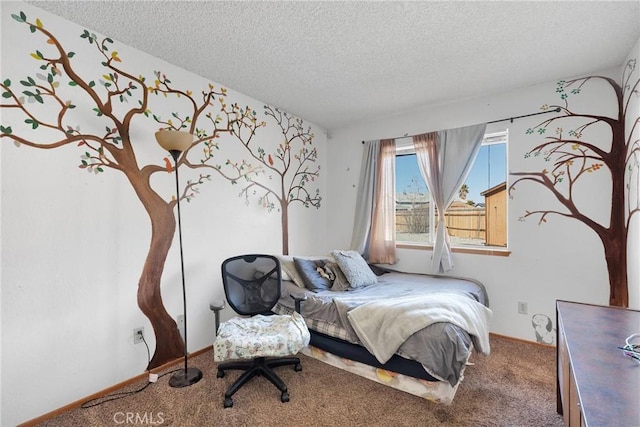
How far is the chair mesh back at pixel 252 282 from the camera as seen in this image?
2324 millimetres

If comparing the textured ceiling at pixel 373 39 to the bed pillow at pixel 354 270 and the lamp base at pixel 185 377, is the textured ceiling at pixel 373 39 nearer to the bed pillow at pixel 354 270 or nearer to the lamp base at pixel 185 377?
the bed pillow at pixel 354 270

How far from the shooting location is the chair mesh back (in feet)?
7.63

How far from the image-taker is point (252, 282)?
2445 mm

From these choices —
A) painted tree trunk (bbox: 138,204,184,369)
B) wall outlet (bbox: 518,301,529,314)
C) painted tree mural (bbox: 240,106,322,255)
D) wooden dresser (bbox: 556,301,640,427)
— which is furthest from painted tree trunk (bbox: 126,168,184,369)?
wall outlet (bbox: 518,301,529,314)

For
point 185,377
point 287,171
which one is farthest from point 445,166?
point 185,377

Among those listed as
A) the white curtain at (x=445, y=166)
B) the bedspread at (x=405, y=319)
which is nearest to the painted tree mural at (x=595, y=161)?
the white curtain at (x=445, y=166)

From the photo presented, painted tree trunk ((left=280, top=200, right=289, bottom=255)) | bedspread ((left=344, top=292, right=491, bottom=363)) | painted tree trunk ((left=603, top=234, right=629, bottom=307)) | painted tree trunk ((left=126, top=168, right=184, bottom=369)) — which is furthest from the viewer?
painted tree trunk ((left=280, top=200, right=289, bottom=255))

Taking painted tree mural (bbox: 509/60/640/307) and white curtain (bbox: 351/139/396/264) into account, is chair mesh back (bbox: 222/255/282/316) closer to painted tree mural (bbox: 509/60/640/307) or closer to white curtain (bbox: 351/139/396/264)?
white curtain (bbox: 351/139/396/264)

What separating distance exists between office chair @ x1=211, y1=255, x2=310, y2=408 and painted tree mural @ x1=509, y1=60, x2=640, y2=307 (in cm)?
257

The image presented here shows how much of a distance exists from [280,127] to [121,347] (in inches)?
106

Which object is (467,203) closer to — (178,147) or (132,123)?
(178,147)

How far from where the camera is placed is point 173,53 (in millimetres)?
2293

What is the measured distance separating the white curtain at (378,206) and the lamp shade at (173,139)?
7.72 ft

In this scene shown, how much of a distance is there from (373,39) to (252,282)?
2154mm
